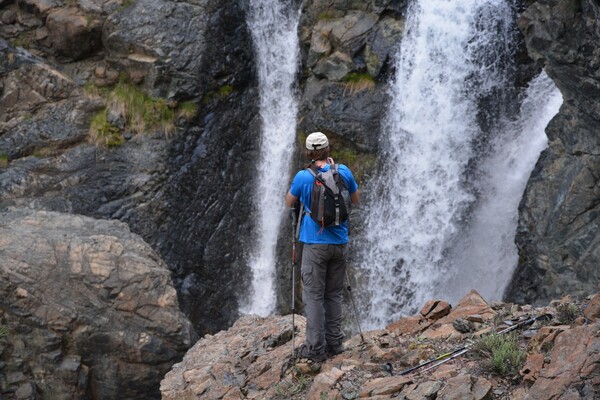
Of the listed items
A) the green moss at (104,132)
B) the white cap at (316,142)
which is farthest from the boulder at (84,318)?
the white cap at (316,142)

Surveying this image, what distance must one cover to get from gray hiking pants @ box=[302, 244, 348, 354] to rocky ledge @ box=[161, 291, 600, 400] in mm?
270

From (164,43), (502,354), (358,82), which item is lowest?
(502,354)

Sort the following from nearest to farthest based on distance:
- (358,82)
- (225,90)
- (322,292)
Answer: (322,292) < (358,82) < (225,90)

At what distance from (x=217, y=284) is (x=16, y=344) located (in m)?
5.53

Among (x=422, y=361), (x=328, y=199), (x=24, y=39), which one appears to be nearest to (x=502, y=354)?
(x=422, y=361)

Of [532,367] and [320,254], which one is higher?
[320,254]

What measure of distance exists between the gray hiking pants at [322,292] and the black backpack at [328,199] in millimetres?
303

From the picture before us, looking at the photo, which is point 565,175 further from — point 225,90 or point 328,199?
point 225,90

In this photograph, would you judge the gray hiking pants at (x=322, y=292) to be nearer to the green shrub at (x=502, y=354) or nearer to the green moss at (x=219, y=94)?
the green shrub at (x=502, y=354)

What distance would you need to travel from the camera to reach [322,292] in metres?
7.86

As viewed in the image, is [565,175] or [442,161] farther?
[442,161]

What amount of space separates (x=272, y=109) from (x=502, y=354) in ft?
41.5

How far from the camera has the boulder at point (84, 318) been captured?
13234 millimetres

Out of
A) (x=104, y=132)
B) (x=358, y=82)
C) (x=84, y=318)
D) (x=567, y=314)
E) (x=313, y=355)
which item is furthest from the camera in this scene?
(x=104, y=132)
